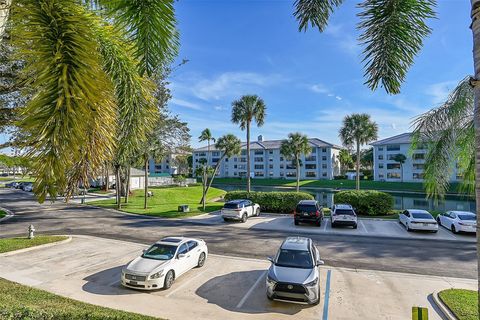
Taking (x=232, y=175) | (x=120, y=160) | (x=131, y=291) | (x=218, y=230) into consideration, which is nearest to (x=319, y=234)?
(x=218, y=230)

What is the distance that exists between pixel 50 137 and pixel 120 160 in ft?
4.99

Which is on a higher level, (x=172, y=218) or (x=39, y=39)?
(x=39, y=39)

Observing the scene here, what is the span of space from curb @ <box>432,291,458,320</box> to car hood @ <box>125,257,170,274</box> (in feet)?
28.8

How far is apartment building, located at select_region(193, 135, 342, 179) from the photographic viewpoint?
92.5 m

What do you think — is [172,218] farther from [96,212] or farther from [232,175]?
[232,175]

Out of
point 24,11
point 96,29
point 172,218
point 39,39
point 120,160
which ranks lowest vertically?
point 172,218

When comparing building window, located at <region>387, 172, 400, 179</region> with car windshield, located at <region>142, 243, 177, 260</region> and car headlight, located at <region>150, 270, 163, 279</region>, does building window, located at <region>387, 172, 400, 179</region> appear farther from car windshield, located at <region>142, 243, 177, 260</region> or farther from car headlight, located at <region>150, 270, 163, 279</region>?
car headlight, located at <region>150, 270, 163, 279</region>

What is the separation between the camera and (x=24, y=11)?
2.40 meters

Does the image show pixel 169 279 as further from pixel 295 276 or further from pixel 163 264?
pixel 295 276

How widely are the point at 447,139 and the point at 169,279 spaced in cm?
988

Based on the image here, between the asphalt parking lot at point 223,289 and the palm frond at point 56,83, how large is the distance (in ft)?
24.8

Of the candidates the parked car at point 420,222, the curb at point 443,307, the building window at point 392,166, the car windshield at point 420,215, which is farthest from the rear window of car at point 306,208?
the building window at point 392,166

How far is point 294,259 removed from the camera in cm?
1027

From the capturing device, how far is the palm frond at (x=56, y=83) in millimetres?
2098
